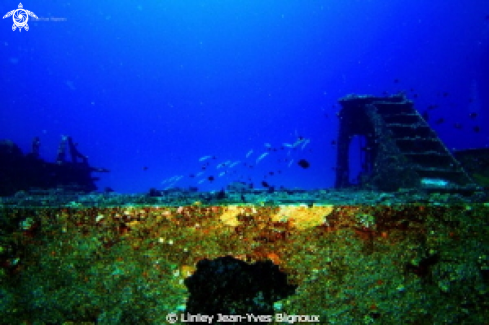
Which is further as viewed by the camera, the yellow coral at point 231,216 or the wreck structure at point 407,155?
the wreck structure at point 407,155

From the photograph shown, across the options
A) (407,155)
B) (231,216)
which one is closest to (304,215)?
(231,216)

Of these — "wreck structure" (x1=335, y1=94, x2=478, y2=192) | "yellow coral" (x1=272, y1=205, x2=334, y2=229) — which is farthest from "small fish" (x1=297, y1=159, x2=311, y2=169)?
"yellow coral" (x1=272, y1=205, x2=334, y2=229)

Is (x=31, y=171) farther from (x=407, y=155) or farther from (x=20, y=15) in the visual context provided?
(x=20, y=15)

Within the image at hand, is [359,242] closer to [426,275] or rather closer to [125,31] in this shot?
[426,275]

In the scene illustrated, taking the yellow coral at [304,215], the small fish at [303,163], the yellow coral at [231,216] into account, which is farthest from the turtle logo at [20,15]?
the yellow coral at [304,215]

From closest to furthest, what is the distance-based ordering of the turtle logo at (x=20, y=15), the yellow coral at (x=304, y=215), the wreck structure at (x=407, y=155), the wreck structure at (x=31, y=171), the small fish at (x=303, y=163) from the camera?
1. the yellow coral at (x=304, y=215)
2. the wreck structure at (x=407, y=155)
3. the small fish at (x=303, y=163)
4. the wreck structure at (x=31, y=171)
5. the turtle logo at (x=20, y=15)

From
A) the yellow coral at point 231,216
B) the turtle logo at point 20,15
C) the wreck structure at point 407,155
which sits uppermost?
the turtle logo at point 20,15

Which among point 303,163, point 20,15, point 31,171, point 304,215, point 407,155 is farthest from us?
point 20,15

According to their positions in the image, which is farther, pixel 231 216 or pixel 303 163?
pixel 303 163

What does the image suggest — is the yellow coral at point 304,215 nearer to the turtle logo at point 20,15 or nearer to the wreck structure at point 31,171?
the wreck structure at point 31,171

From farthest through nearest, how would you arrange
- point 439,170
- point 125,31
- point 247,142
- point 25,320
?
point 247,142
point 125,31
point 439,170
point 25,320

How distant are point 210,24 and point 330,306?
679 ft

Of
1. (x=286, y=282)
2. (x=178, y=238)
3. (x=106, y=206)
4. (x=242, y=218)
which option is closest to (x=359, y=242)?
(x=286, y=282)

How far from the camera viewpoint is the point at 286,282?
1381 mm
